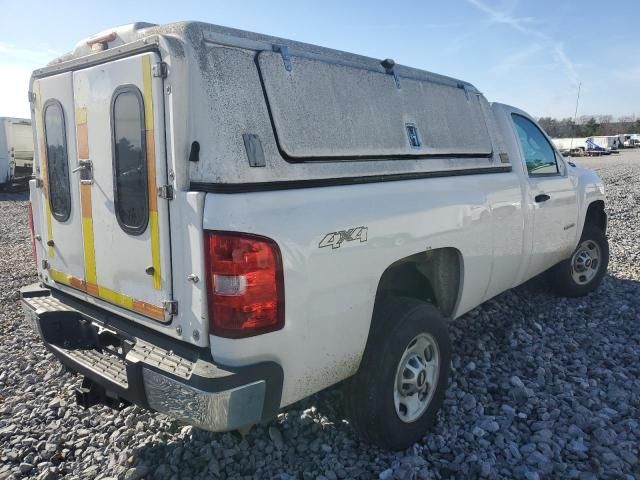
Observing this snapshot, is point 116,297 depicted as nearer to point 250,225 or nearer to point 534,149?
point 250,225

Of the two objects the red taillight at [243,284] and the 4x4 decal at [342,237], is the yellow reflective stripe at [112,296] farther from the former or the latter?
the 4x4 decal at [342,237]

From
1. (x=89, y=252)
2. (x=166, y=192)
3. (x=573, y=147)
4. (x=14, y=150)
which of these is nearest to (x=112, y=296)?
(x=89, y=252)

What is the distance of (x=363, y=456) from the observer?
2.98 m

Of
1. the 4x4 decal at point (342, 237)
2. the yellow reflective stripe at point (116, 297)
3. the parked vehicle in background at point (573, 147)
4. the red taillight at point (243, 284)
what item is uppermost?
the parked vehicle in background at point (573, 147)

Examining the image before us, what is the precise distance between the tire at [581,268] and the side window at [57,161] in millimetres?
4794

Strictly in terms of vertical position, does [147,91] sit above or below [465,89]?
below

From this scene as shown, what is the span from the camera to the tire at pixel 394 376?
2809mm

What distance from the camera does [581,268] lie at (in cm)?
573

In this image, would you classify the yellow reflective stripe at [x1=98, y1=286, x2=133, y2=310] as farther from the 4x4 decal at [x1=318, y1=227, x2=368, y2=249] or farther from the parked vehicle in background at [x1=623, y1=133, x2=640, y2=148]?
the parked vehicle in background at [x1=623, y1=133, x2=640, y2=148]

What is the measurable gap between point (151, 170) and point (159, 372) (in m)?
0.94

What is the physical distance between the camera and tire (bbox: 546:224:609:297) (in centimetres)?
556

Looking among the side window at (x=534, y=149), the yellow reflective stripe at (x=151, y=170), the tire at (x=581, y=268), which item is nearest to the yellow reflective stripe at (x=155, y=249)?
the yellow reflective stripe at (x=151, y=170)

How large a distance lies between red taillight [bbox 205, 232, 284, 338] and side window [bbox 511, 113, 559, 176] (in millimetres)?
3028

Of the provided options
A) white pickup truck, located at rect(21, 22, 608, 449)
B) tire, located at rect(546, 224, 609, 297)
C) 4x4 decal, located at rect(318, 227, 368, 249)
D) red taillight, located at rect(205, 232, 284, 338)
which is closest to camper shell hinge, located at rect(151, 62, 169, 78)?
white pickup truck, located at rect(21, 22, 608, 449)
